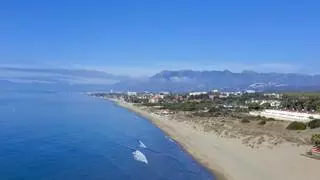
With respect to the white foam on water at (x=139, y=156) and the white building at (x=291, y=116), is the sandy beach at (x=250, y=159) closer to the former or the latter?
the white foam on water at (x=139, y=156)

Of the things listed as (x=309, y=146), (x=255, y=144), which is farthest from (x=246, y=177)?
(x=255, y=144)

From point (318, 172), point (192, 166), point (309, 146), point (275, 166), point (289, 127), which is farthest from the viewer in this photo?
point (289, 127)

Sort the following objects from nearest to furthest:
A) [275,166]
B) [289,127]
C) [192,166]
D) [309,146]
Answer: [275,166], [192,166], [309,146], [289,127]

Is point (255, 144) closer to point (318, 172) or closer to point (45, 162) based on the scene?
point (318, 172)

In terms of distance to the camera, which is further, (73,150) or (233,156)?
(73,150)

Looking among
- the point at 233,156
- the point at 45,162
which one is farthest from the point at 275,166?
the point at 45,162

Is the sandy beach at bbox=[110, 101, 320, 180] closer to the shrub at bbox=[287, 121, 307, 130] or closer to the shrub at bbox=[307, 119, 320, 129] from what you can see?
the shrub at bbox=[287, 121, 307, 130]

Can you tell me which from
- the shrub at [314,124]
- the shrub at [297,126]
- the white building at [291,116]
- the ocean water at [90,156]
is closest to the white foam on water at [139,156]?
the ocean water at [90,156]
